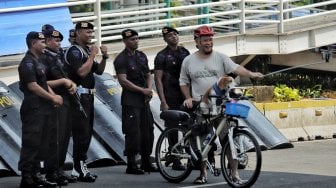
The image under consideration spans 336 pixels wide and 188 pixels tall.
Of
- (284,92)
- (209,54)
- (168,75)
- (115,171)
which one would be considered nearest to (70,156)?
(115,171)

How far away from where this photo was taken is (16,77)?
15.4m

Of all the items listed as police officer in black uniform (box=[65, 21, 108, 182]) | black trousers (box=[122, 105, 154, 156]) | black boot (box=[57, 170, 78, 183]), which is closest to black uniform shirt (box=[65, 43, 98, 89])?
police officer in black uniform (box=[65, 21, 108, 182])

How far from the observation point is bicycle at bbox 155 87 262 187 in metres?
11.2

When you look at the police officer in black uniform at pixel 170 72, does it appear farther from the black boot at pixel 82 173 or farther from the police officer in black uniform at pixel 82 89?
the black boot at pixel 82 173

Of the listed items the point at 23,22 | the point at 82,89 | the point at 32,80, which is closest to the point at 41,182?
the point at 32,80

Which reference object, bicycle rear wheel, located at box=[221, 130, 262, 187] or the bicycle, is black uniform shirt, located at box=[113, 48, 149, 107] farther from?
bicycle rear wheel, located at box=[221, 130, 262, 187]

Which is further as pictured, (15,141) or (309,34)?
(309,34)

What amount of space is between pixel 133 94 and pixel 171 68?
67 cm

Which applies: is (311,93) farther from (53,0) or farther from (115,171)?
(115,171)

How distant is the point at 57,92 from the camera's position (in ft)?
38.8

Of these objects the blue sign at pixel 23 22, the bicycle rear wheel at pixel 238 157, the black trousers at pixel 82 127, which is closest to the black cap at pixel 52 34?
the black trousers at pixel 82 127

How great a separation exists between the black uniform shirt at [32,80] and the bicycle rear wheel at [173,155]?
1.61 metres

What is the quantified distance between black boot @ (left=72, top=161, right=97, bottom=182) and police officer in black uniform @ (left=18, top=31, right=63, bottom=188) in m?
0.81

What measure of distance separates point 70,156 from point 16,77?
263 cm
